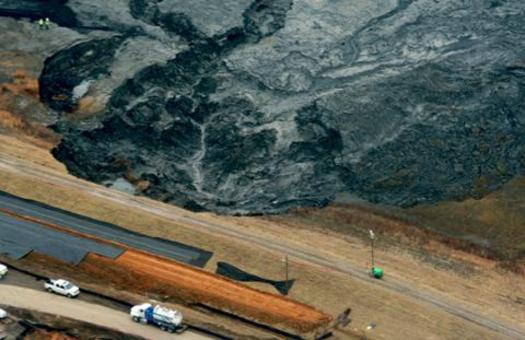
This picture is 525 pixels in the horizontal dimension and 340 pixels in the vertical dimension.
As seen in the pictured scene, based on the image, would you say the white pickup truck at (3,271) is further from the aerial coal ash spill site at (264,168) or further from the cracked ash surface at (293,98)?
the cracked ash surface at (293,98)

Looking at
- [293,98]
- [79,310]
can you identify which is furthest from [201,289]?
[293,98]

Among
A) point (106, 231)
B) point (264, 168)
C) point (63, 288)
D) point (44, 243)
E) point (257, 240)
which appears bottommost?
point (63, 288)

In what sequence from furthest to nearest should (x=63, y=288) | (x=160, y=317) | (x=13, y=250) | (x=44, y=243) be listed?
(x=44, y=243) → (x=13, y=250) → (x=63, y=288) → (x=160, y=317)

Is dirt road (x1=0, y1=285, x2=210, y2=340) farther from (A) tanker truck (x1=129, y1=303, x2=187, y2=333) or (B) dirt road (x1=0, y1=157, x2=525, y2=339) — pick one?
(B) dirt road (x1=0, y1=157, x2=525, y2=339)

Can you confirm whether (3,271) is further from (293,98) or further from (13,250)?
(293,98)

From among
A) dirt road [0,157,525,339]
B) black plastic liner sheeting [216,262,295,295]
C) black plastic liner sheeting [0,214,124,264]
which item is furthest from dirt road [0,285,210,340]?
dirt road [0,157,525,339]
